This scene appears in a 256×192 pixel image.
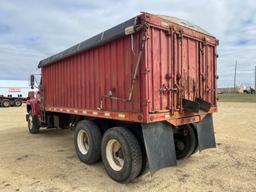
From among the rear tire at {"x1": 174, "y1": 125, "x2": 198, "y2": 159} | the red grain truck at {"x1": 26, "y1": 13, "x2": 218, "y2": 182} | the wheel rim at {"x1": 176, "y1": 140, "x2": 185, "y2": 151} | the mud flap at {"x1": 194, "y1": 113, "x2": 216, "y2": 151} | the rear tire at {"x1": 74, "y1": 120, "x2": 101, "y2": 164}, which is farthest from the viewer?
the wheel rim at {"x1": 176, "y1": 140, "x2": 185, "y2": 151}

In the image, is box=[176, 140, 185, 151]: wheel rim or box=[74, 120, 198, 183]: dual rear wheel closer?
box=[74, 120, 198, 183]: dual rear wheel

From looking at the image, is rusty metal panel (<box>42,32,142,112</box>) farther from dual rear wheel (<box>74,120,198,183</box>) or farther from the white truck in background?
the white truck in background

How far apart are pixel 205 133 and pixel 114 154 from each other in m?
2.35

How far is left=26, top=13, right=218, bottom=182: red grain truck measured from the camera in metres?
5.42

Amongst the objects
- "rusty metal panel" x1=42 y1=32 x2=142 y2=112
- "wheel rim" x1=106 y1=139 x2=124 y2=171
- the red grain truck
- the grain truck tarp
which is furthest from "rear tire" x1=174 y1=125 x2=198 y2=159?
the grain truck tarp

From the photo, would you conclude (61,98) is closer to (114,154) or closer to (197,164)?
(114,154)

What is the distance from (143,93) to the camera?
17.5 ft

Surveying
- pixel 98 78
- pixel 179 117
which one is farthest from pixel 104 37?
pixel 179 117

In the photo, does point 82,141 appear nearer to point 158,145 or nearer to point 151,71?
point 158,145

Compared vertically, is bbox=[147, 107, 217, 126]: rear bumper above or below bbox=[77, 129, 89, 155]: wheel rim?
above

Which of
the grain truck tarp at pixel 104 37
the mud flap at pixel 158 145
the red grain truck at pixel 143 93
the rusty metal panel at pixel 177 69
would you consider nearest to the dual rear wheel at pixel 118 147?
the red grain truck at pixel 143 93

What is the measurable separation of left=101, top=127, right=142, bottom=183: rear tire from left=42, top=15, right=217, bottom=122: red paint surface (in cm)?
51

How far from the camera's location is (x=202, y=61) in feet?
22.6

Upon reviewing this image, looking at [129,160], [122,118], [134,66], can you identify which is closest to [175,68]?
[134,66]
